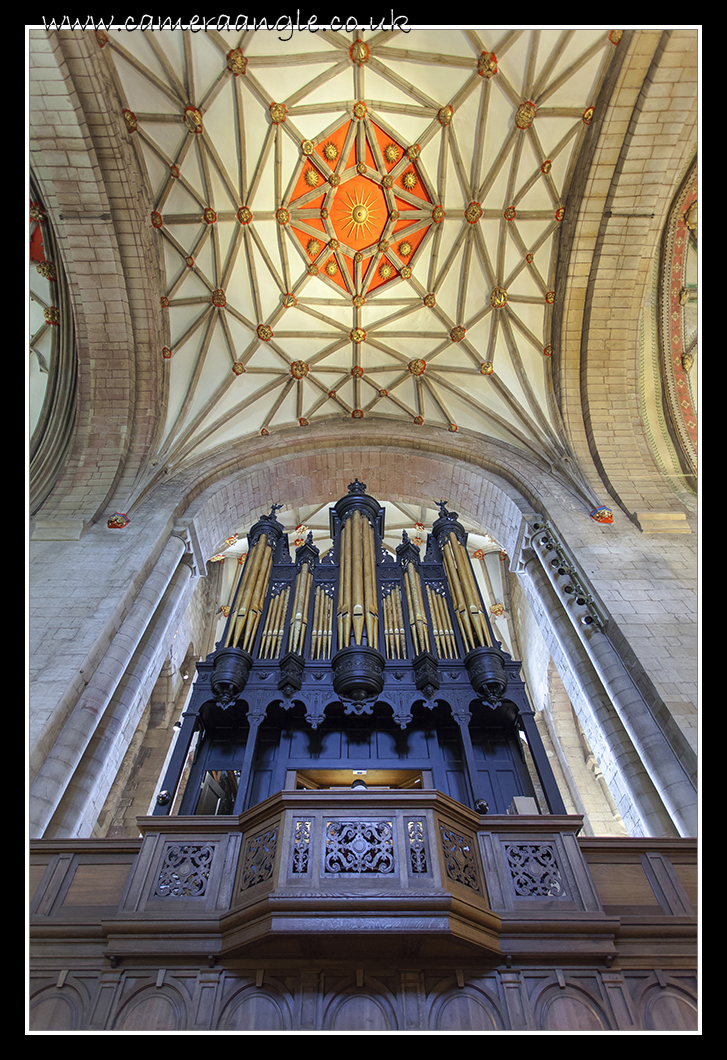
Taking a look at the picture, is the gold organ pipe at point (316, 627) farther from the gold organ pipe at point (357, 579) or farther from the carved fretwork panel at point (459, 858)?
the carved fretwork panel at point (459, 858)

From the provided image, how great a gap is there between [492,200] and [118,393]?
8.06 meters

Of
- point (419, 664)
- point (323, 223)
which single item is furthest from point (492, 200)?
point (419, 664)

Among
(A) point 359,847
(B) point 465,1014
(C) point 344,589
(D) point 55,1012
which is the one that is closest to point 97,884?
(D) point 55,1012

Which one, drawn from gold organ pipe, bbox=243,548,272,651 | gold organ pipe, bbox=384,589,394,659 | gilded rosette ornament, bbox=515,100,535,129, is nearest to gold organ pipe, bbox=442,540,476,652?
gold organ pipe, bbox=384,589,394,659

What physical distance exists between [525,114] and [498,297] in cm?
309

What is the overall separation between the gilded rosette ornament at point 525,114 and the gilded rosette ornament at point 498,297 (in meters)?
2.78

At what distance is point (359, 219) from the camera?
12734 millimetres

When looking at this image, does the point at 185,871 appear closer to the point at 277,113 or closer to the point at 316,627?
the point at 316,627

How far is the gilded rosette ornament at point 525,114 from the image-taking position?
10.6m

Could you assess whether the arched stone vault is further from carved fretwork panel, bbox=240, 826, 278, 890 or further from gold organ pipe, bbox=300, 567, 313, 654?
carved fretwork panel, bbox=240, 826, 278, 890

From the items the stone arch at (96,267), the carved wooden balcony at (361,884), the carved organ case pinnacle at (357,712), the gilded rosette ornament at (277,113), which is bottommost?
the carved wooden balcony at (361,884)

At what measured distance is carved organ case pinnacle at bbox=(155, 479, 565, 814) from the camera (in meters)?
6.75

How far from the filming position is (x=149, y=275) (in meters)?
11.6

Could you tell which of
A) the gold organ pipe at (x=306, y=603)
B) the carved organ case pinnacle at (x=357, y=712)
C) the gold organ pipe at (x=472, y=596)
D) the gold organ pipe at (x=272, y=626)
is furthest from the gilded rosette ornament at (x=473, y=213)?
the gold organ pipe at (x=272, y=626)
